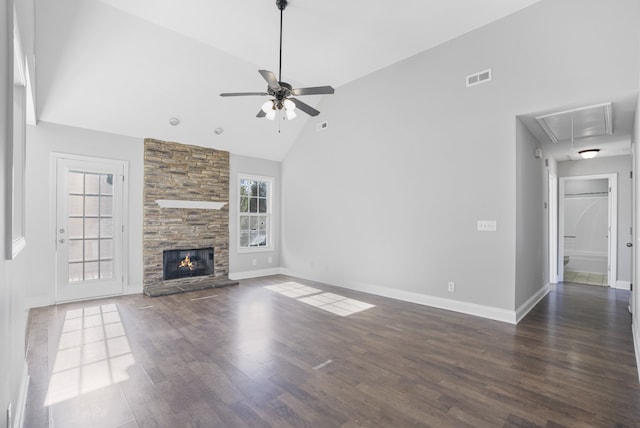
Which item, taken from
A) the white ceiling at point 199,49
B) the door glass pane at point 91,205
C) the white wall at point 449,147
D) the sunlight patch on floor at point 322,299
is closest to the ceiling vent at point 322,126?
the white wall at point 449,147

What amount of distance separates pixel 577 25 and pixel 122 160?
21.3 feet

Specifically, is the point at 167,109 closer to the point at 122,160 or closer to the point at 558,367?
the point at 122,160

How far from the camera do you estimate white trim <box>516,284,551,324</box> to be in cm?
405

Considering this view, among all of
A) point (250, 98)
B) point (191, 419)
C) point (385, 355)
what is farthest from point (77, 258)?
point (385, 355)

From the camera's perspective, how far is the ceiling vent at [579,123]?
142 inches

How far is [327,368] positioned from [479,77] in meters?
3.96

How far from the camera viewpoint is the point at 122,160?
5348 mm

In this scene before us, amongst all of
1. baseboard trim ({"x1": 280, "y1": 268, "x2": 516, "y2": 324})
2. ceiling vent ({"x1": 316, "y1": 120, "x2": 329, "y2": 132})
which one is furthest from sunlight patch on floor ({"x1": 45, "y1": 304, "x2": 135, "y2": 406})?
ceiling vent ({"x1": 316, "y1": 120, "x2": 329, "y2": 132})

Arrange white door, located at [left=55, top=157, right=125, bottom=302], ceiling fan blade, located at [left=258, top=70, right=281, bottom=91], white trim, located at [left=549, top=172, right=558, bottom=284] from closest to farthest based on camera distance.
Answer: ceiling fan blade, located at [left=258, top=70, right=281, bottom=91]
white door, located at [left=55, top=157, right=125, bottom=302]
white trim, located at [left=549, top=172, right=558, bottom=284]

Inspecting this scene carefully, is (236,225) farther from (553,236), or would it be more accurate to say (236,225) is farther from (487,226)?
(553,236)

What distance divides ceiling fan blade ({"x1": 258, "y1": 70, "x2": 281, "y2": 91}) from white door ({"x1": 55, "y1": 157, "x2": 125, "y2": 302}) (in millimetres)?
3671

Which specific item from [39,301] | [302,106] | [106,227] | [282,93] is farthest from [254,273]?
[282,93]

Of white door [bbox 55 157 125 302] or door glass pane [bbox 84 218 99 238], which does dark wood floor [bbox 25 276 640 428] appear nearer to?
white door [bbox 55 157 125 302]

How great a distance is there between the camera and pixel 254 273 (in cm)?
699
